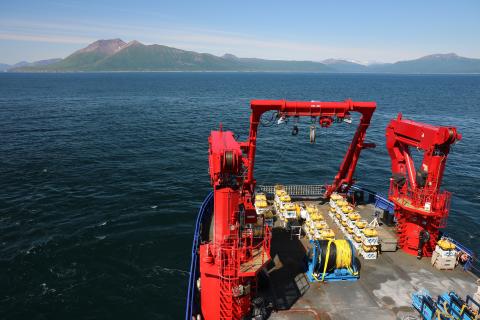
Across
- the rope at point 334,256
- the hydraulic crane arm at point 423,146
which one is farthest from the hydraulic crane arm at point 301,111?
the rope at point 334,256

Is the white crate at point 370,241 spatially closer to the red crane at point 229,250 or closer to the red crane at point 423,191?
the red crane at point 423,191

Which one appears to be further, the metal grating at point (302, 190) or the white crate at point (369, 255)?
the metal grating at point (302, 190)

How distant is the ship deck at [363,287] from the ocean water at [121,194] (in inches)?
339

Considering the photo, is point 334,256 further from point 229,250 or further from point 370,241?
point 229,250

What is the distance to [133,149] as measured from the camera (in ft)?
201

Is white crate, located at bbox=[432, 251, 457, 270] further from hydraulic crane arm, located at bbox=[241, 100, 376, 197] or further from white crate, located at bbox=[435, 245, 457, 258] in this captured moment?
hydraulic crane arm, located at bbox=[241, 100, 376, 197]

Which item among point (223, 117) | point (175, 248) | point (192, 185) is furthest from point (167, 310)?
point (223, 117)

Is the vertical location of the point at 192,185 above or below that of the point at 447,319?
below

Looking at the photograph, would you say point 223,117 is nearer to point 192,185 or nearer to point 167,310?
point 192,185

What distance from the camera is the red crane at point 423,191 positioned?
22.0 meters

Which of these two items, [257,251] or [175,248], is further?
[175,248]

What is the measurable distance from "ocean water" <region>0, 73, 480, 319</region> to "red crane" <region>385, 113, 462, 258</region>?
14408 mm

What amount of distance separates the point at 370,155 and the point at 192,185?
3549 cm

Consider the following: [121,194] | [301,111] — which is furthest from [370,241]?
[121,194]
